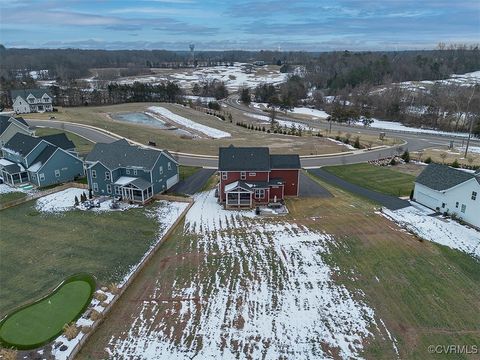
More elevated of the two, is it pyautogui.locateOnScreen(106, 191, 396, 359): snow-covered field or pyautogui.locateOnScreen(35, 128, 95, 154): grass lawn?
pyautogui.locateOnScreen(35, 128, 95, 154): grass lawn

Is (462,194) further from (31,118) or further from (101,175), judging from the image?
(31,118)

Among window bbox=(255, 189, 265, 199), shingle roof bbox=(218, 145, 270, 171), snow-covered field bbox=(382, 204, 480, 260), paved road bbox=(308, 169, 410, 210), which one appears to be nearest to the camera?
snow-covered field bbox=(382, 204, 480, 260)

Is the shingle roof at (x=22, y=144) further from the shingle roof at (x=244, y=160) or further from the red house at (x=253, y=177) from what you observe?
the red house at (x=253, y=177)

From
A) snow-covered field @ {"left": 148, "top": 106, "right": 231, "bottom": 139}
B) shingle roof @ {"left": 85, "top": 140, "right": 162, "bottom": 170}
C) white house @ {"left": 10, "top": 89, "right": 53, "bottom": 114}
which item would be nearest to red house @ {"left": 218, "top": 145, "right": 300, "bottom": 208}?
shingle roof @ {"left": 85, "top": 140, "right": 162, "bottom": 170}

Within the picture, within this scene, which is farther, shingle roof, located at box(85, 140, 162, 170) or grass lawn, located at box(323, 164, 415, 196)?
grass lawn, located at box(323, 164, 415, 196)

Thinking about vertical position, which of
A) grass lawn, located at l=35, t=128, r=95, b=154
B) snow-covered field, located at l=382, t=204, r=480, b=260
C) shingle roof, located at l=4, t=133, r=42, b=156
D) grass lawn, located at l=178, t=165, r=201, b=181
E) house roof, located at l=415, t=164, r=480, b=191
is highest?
shingle roof, located at l=4, t=133, r=42, b=156

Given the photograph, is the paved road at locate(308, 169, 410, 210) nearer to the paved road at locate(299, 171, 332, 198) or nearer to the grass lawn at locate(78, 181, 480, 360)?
the paved road at locate(299, 171, 332, 198)

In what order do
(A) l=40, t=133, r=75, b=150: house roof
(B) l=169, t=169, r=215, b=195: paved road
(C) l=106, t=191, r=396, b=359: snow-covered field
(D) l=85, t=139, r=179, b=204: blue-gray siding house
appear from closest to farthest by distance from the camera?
(C) l=106, t=191, r=396, b=359: snow-covered field → (D) l=85, t=139, r=179, b=204: blue-gray siding house → (B) l=169, t=169, r=215, b=195: paved road → (A) l=40, t=133, r=75, b=150: house roof
